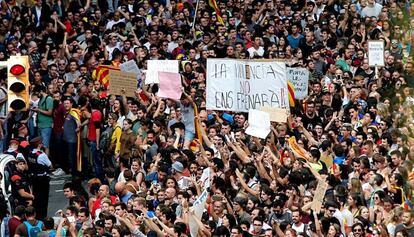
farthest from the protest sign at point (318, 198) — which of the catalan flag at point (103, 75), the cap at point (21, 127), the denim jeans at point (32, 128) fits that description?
the catalan flag at point (103, 75)

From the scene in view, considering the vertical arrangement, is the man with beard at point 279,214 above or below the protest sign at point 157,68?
below

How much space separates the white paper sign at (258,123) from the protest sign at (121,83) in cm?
271

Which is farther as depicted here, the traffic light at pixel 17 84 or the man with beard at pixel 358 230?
the man with beard at pixel 358 230

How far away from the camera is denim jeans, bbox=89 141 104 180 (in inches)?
Answer: 1056

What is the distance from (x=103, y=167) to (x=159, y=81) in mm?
1703

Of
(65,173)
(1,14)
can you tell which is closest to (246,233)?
(65,173)

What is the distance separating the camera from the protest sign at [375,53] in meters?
29.3

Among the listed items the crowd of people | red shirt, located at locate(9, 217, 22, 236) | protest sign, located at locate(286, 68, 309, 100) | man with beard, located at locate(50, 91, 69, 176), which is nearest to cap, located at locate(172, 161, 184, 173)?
the crowd of people

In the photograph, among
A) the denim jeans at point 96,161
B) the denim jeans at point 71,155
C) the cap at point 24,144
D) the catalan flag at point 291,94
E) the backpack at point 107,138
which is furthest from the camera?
the catalan flag at point 291,94

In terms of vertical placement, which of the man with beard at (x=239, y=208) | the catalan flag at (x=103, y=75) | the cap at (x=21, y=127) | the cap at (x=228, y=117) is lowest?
the man with beard at (x=239, y=208)

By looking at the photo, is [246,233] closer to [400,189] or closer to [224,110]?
[400,189]

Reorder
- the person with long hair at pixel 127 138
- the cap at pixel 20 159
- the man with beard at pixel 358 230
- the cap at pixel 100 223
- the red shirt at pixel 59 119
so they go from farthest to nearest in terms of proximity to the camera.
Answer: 1. the red shirt at pixel 59 119
2. the person with long hair at pixel 127 138
3. the cap at pixel 20 159
4. the cap at pixel 100 223
5. the man with beard at pixel 358 230

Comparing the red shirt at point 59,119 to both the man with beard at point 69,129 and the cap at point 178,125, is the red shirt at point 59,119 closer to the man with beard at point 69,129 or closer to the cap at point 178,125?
the man with beard at point 69,129

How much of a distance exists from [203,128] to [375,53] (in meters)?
4.67
